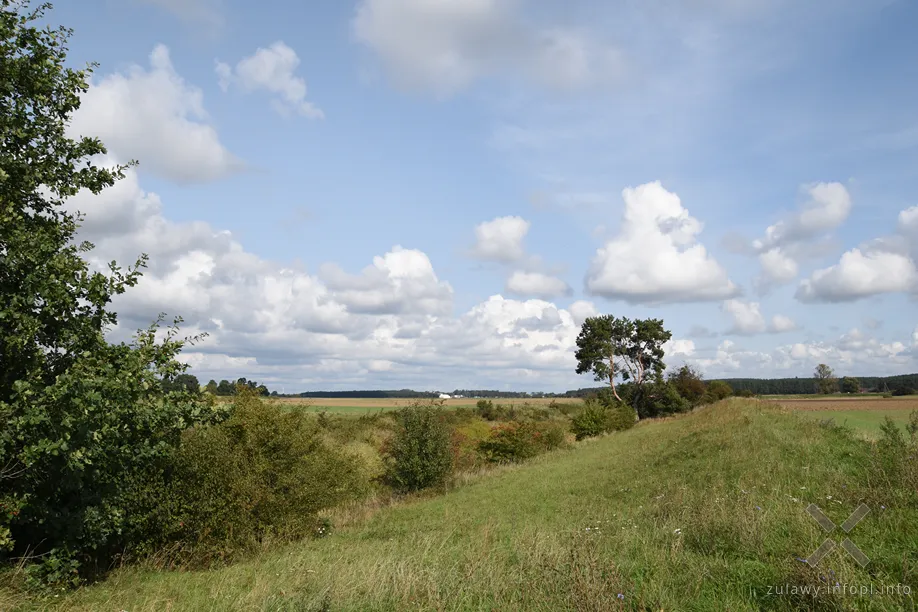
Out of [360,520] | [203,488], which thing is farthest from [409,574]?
[360,520]

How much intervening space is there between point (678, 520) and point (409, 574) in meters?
5.21

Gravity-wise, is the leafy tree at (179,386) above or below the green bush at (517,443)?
above

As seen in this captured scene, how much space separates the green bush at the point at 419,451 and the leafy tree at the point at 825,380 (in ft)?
422

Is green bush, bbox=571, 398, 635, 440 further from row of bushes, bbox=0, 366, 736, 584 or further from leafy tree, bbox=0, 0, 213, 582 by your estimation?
leafy tree, bbox=0, 0, 213, 582

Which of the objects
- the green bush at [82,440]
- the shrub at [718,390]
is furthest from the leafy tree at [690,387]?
the green bush at [82,440]

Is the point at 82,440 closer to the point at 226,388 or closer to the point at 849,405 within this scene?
the point at 226,388

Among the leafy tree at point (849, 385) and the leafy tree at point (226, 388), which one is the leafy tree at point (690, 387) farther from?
the leafy tree at point (849, 385)

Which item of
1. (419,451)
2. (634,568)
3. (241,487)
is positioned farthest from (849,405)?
(241,487)

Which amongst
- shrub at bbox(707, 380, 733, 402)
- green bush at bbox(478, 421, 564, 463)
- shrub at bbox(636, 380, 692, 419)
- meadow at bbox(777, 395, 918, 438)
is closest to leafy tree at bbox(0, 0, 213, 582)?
meadow at bbox(777, 395, 918, 438)

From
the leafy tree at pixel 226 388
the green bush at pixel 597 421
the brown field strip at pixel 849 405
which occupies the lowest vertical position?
the green bush at pixel 597 421

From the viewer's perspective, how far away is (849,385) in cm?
12731

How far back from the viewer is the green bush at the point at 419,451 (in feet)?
90.8

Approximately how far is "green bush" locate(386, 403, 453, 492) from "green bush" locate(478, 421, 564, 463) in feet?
35.2

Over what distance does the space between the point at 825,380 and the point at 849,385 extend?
10.7m
